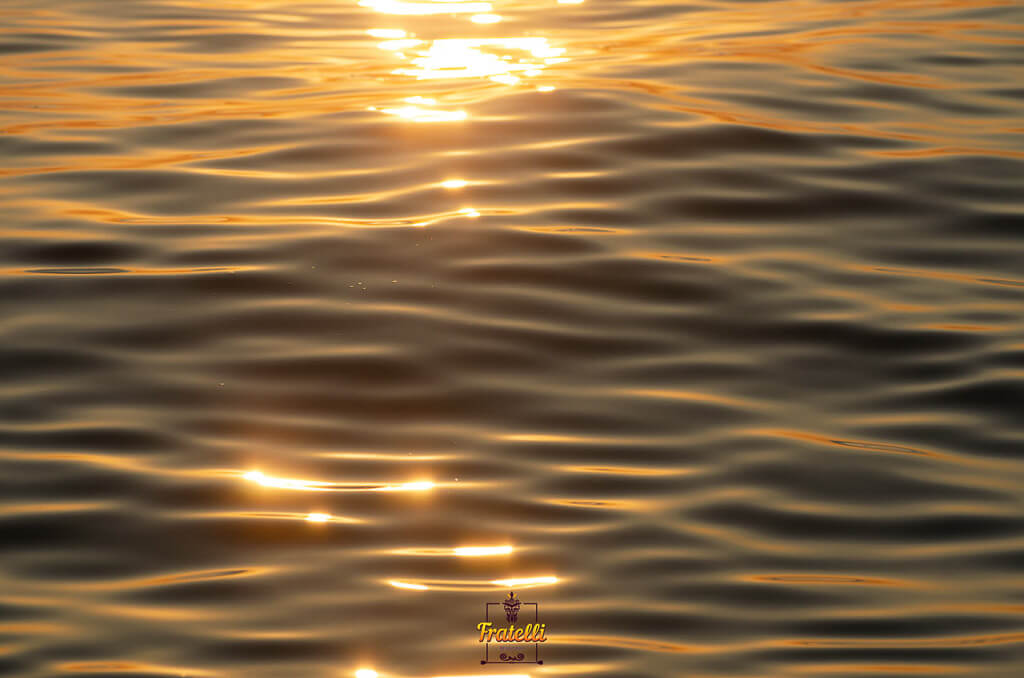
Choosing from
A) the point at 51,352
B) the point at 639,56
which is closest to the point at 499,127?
the point at 639,56

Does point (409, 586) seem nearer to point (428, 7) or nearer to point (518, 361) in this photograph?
point (518, 361)

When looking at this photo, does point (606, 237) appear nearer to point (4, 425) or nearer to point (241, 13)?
point (4, 425)

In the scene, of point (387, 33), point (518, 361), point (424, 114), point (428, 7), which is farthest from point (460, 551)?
point (428, 7)

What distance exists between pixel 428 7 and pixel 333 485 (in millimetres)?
4556

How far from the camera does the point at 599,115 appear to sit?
528 centimetres

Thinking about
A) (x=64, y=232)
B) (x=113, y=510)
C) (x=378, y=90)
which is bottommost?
(x=113, y=510)

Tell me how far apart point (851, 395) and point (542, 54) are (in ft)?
10.4

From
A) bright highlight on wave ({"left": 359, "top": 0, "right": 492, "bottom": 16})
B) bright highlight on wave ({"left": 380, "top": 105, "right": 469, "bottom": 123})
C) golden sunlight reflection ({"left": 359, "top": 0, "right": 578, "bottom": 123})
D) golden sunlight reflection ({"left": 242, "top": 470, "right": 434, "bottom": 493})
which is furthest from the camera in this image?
bright highlight on wave ({"left": 359, "top": 0, "right": 492, "bottom": 16})

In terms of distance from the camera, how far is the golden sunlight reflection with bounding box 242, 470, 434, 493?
3066 millimetres

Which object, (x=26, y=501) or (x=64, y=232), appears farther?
(x=64, y=232)

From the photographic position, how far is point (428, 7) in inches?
277

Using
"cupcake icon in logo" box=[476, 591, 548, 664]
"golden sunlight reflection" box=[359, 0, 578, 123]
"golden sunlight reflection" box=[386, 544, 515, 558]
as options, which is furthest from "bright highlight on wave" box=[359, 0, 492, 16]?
"cupcake icon in logo" box=[476, 591, 548, 664]

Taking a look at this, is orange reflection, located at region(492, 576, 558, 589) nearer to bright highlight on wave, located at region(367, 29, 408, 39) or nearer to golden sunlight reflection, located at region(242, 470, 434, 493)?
golden sunlight reflection, located at region(242, 470, 434, 493)

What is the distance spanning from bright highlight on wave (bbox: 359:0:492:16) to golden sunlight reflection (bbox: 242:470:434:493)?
438 centimetres
